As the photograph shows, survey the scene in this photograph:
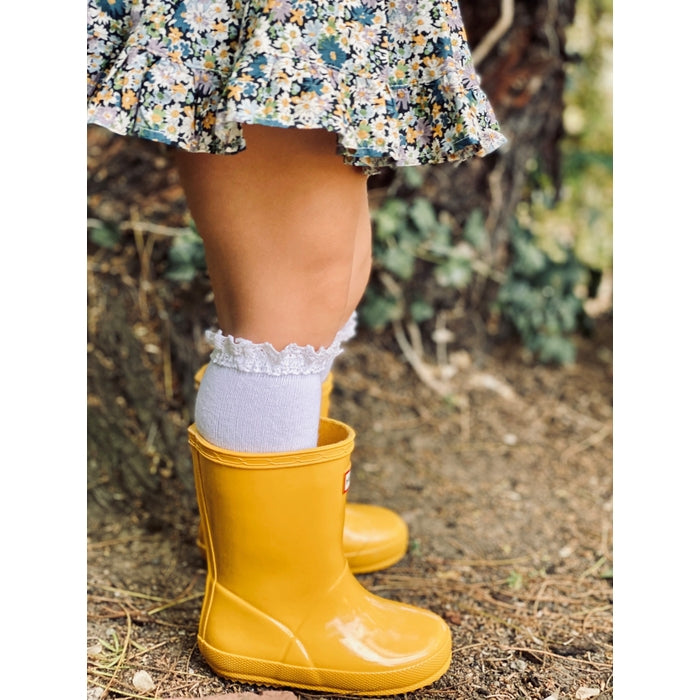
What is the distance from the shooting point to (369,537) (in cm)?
128

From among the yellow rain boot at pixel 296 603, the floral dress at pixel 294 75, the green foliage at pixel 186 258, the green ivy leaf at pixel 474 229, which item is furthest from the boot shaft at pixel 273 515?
the green ivy leaf at pixel 474 229

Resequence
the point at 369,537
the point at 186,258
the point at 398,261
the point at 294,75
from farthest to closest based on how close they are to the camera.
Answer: the point at 398,261
the point at 186,258
the point at 369,537
the point at 294,75

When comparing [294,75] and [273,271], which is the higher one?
[294,75]

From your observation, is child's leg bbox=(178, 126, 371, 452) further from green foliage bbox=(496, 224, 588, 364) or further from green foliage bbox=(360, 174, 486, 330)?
green foliage bbox=(496, 224, 588, 364)

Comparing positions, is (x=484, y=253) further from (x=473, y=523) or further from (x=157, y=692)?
(x=157, y=692)

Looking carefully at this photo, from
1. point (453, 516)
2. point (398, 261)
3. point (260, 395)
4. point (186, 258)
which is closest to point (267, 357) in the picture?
point (260, 395)

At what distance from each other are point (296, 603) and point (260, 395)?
11.1 inches

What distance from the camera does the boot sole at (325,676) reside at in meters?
0.98

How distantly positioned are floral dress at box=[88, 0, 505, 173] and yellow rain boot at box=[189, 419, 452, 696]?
0.38 meters

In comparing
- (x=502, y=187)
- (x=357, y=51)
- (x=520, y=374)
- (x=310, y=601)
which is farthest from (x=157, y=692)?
(x=502, y=187)

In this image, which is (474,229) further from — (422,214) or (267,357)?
(267,357)

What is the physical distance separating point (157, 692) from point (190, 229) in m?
1.08

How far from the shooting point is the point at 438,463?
175 centimetres

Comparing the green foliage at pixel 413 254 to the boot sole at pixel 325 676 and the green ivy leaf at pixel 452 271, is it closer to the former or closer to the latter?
the green ivy leaf at pixel 452 271
